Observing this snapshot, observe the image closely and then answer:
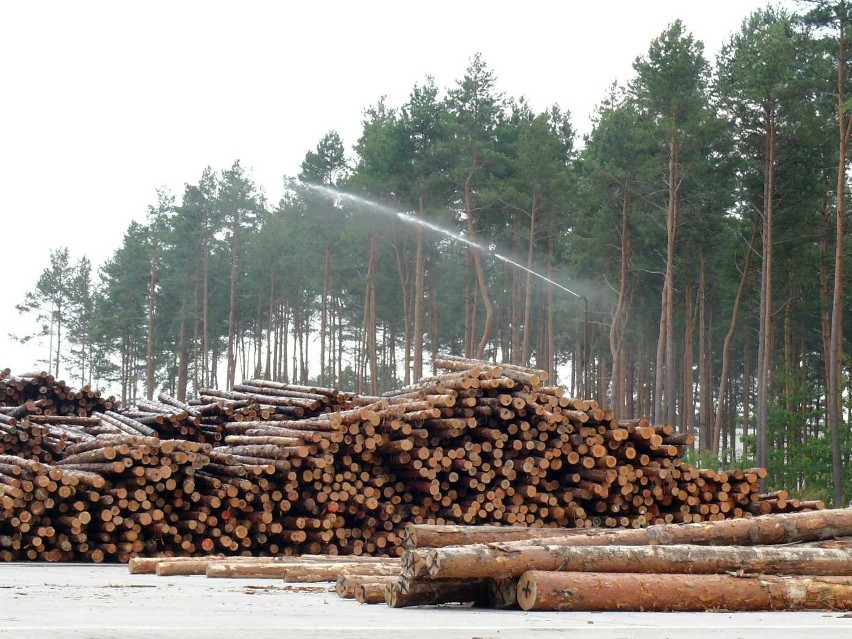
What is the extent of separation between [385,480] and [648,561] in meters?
7.16

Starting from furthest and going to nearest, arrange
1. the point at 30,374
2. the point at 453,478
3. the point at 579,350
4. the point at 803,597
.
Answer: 1. the point at 579,350
2. the point at 30,374
3. the point at 453,478
4. the point at 803,597

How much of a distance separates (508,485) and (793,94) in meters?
24.4

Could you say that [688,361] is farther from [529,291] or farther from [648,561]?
[648,561]

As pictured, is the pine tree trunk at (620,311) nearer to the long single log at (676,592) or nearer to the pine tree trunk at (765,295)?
the pine tree trunk at (765,295)

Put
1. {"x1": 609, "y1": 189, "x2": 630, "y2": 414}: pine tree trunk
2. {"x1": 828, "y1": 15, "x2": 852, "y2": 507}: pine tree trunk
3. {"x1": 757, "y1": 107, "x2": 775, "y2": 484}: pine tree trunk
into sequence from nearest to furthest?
{"x1": 828, "y1": 15, "x2": 852, "y2": 507}: pine tree trunk → {"x1": 757, "y1": 107, "x2": 775, "y2": 484}: pine tree trunk → {"x1": 609, "y1": 189, "x2": 630, "y2": 414}: pine tree trunk

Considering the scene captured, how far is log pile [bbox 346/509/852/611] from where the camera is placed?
7.48 m

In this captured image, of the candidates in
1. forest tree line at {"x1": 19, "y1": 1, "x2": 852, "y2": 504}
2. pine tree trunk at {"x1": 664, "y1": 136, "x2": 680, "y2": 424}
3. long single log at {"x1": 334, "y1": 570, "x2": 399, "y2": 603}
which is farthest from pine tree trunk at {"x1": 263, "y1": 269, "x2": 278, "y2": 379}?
long single log at {"x1": 334, "y1": 570, "x2": 399, "y2": 603}

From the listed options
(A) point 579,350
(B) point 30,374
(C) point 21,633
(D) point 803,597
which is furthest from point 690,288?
(C) point 21,633

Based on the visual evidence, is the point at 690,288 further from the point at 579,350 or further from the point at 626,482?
the point at 626,482

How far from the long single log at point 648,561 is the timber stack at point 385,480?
5935 millimetres

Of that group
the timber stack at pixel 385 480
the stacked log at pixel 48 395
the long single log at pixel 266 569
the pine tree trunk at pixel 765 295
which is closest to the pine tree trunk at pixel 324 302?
the pine tree trunk at pixel 765 295

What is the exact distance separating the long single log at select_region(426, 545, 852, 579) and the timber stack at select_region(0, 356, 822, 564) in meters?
5.93

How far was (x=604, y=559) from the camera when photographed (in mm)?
7961

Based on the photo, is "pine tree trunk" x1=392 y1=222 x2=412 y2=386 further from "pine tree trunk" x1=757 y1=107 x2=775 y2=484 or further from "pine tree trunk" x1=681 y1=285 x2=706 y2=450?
"pine tree trunk" x1=757 y1=107 x2=775 y2=484
